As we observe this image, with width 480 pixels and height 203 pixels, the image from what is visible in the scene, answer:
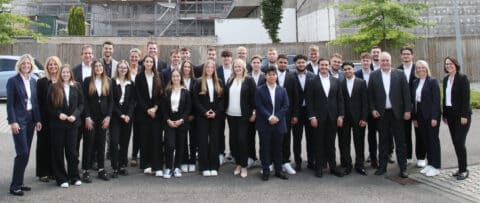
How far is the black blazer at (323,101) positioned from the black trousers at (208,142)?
1.63 m

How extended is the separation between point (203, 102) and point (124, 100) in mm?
1312

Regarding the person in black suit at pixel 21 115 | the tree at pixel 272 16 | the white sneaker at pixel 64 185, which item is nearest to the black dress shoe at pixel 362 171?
the white sneaker at pixel 64 185

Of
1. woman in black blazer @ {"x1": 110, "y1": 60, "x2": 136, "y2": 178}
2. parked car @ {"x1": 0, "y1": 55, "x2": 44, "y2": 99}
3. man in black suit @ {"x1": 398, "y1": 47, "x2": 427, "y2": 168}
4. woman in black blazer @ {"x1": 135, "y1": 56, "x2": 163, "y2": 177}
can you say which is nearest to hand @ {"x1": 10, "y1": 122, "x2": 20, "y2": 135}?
woman in black blazer @ {"x1": 110, "y1": 60, "x2": 136, "y2": 178}

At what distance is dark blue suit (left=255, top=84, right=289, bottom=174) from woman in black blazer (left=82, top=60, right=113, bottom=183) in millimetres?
2447

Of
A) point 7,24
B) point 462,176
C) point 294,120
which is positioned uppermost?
point 7,24

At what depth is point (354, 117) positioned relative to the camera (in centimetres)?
812

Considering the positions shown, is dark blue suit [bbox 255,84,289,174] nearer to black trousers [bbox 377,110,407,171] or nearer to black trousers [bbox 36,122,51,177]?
black trousers [bbox 377,110,407,171]

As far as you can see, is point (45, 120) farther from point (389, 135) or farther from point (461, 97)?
point (461, 97)

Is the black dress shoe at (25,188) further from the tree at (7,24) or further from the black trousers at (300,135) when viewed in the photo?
the tree at (7,24)

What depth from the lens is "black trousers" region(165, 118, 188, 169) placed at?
311 inches

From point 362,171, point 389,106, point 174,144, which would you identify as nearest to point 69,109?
point 174,144

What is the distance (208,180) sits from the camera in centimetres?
772

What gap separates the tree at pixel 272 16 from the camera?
31.8 metres

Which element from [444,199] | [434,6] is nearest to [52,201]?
[444,199]
